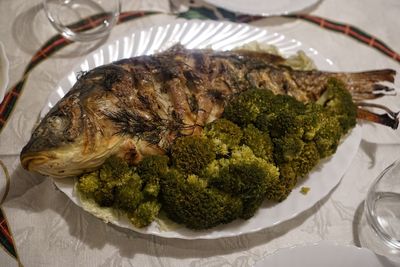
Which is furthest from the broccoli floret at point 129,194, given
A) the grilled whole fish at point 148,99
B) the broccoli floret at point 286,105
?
the broccoli floret at point 286,105

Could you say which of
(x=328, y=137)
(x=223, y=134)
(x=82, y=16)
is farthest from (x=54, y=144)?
(x=82, y=16)

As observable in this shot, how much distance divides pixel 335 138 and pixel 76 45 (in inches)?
52.5

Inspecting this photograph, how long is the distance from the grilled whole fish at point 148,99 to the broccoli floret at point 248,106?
60mm

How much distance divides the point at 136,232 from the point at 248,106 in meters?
0.63

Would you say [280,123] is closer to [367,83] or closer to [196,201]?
[196,201]

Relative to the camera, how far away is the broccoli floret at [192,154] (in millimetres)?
1517

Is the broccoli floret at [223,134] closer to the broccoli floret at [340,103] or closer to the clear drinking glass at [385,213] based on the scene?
the broccoli floret at [340,103]

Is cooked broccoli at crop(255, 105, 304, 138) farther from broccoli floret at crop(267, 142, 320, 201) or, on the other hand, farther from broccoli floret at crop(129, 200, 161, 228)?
broccoli floret at crop(129, 200, 161, 228)

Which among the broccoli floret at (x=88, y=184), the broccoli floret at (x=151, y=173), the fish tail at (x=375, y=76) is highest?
the fish tail at (x=375, y=76)

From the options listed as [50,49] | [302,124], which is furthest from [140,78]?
[50,49]

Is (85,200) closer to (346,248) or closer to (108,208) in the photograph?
(108,208)

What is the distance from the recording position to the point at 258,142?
5.18 ft

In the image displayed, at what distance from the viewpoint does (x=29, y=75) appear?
2.03 m

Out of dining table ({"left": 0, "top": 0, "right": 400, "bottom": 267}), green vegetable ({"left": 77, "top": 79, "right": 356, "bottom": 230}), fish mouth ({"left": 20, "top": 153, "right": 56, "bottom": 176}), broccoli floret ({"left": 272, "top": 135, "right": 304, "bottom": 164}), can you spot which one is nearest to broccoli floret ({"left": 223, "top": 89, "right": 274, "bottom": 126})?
green vegetable ({"left": 77, "top": 79, "right": 356, "bottom": 230})
